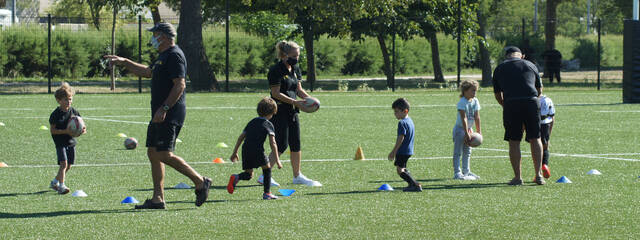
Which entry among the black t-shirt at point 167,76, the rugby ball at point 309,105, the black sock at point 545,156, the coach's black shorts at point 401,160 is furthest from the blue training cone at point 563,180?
the black t-shirt at point 167,76

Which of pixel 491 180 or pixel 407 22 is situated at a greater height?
pixel 407 22

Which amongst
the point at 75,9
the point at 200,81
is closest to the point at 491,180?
the point at 200,81

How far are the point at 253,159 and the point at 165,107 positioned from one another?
1298mm

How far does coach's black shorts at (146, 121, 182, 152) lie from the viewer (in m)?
8.91

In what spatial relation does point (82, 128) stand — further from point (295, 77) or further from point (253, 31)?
point (253, 31)

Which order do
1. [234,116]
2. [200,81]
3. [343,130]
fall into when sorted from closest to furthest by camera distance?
[343,130] → [234,116] → [200,81]

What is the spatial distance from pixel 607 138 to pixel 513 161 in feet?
21.9

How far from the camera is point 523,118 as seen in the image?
36.8 feet

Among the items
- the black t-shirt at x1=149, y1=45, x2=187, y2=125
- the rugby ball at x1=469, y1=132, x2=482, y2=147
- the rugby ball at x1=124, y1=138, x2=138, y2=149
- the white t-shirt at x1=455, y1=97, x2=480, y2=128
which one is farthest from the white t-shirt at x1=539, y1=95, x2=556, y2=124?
the rugby ball at x1=124, y1=138, x2=138, y2=149

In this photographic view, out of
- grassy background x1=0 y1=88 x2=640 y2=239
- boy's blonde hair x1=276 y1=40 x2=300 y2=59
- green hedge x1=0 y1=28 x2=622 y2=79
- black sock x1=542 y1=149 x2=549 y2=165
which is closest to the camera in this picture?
grassy background x1=0 y1=88 x2=640 y2=239

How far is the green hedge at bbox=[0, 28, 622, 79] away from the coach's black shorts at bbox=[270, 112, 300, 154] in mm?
27186

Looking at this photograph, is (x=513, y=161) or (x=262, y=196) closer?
(x=262, y=196)

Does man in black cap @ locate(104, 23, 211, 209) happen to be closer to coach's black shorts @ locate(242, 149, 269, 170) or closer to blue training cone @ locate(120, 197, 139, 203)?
blue training cone @ locate(120, 197, 139, 203)

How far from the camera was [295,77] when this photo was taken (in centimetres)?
1101
